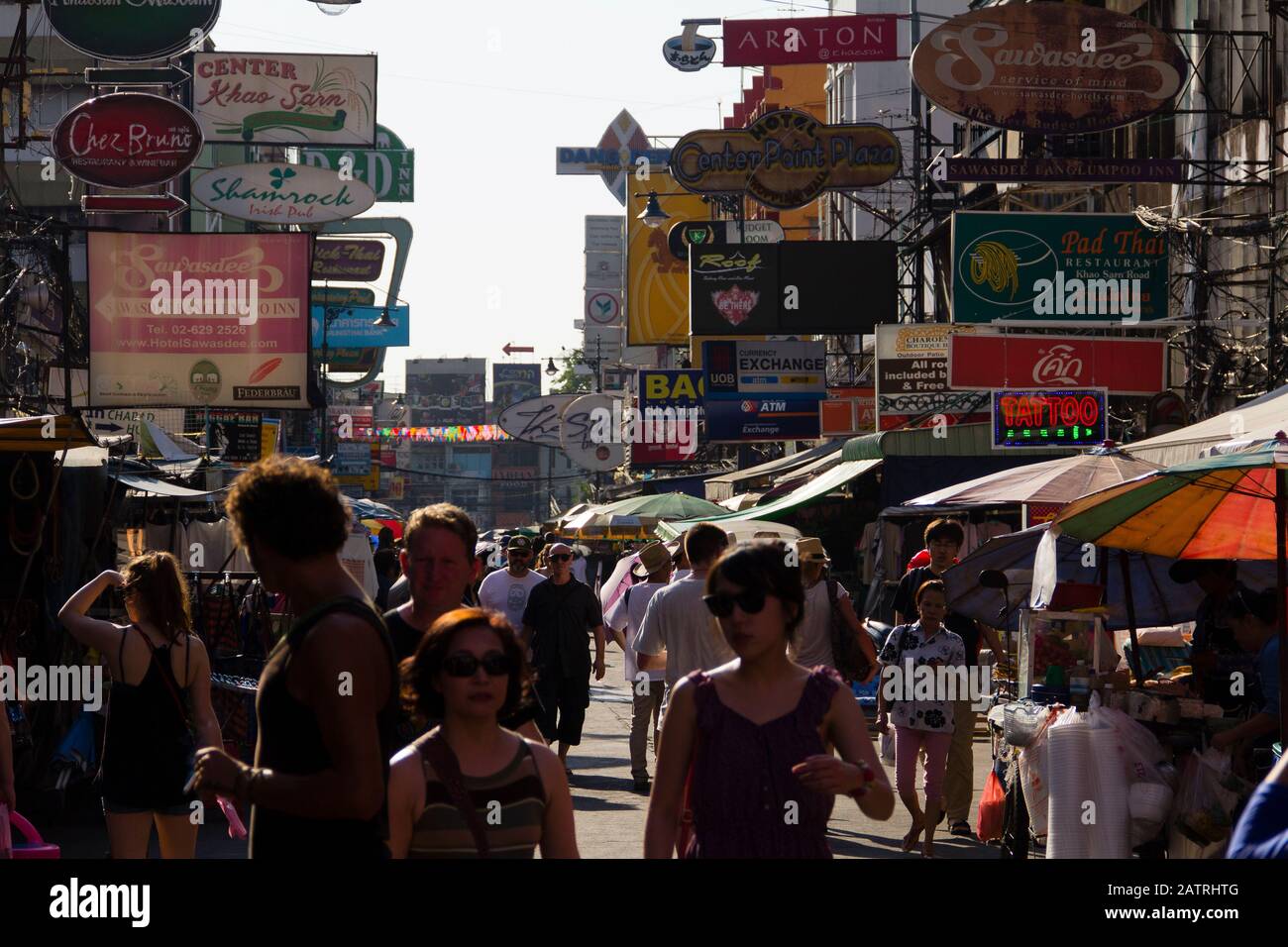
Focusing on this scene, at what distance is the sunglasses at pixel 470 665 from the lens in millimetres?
4480

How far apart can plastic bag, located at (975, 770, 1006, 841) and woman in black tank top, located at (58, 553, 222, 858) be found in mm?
4560

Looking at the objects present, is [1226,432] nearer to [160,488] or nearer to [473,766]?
[473,766]

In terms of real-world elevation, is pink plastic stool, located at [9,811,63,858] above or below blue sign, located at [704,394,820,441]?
below

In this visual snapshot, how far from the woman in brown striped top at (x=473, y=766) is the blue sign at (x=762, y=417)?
105 feet

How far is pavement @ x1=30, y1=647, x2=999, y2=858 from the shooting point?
10438 millimetres

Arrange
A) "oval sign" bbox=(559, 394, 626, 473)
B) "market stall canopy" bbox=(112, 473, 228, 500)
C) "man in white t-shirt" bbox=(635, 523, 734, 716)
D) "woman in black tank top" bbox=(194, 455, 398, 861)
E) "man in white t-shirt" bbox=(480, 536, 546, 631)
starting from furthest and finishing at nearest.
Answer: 1. "oval sign" bbox=(559, 394, 626, 473)
2. "market stall canopy" bbox=(112, 473, 228, 500)
3. "man in white t-shirt" bbox=(480, 536, 546, 631)
4. "man in white t-shirt" bbox=(635, 523, 734, 716)
5. "woman in black tank top" bbox=(194, 455, 398, 861)

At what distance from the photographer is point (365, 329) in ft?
202

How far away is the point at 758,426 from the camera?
36.5m

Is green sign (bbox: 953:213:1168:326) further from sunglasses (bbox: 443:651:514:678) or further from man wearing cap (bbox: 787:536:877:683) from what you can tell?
sunglasses (bbox: 443:651:514:678)

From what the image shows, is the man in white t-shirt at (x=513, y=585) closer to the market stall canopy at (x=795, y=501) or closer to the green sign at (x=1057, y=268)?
the market stall canopy at (x=795, y=501)

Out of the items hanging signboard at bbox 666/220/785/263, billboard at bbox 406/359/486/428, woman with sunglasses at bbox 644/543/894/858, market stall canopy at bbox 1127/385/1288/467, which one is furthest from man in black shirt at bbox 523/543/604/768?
billboard at bbox 406/359/486/428

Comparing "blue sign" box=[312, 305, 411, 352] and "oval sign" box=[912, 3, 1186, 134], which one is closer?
"oval sign" box=[912, 3, 1186, 134]
